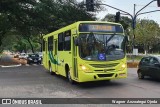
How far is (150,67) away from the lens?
18.5m

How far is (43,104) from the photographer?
11492 millimetres

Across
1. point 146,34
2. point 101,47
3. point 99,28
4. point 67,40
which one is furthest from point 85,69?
point 146,34

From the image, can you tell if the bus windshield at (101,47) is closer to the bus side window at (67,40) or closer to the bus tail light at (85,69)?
the bus tail light at (85,69)

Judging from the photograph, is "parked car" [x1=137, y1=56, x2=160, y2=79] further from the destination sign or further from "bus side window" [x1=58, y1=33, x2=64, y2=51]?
"bus side window" [x1=58, y1=33, x2=64, y2=51]

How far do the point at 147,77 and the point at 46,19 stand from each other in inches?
964

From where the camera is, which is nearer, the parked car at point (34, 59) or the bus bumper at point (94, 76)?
the bus bumper at point (94, 76)

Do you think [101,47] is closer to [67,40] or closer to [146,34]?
[67,40]

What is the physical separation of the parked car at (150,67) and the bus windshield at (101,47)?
2.66m

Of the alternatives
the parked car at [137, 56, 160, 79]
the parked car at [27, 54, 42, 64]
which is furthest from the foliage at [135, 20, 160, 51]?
the parked car at [137, 56, 160, 79]

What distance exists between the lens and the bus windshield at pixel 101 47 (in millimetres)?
15656

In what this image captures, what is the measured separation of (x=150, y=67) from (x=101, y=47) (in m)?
3.94

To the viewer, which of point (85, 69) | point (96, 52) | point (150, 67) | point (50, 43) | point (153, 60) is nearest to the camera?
point (85, 69)

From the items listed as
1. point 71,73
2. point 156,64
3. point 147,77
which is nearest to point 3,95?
point 71,73

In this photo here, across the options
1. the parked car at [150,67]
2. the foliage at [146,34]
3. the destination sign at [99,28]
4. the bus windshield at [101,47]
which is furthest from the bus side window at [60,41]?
the foliage at [146,34]
